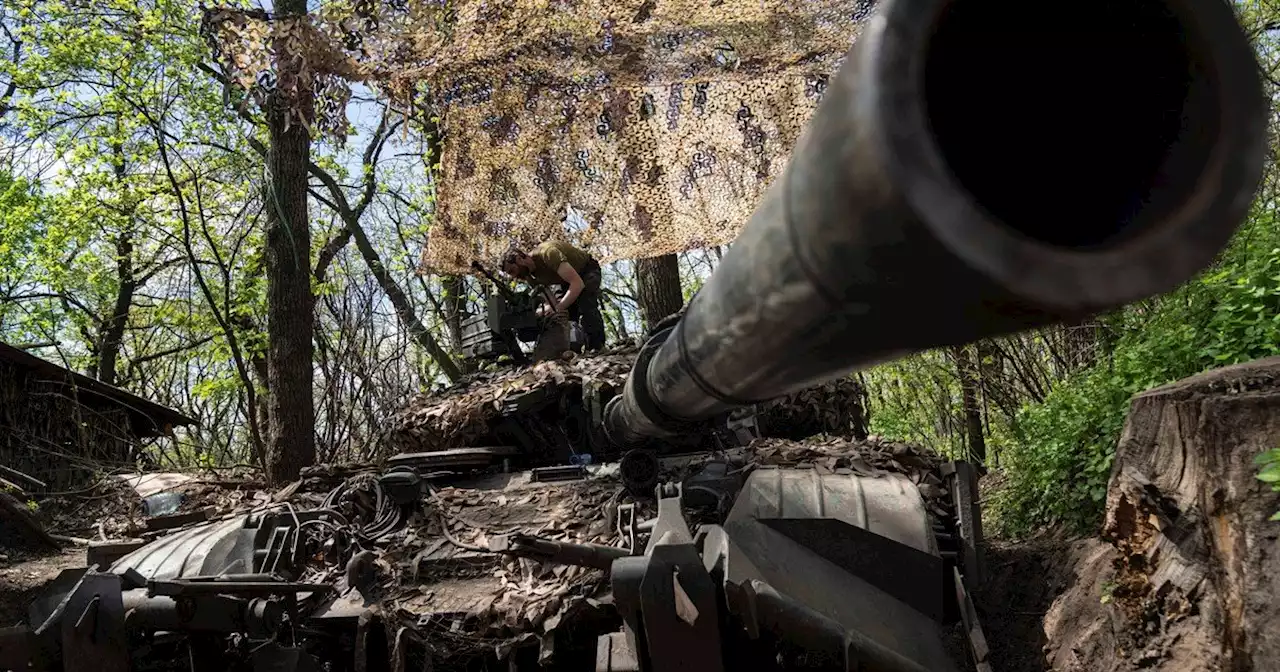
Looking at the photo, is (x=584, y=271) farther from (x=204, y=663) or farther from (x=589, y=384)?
(x=204, y=663)

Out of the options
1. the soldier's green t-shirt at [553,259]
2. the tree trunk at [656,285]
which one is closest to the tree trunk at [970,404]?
the tree trunk at [656,285]

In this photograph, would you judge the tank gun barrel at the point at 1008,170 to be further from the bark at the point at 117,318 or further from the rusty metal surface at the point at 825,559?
the bark at the point at 117,318

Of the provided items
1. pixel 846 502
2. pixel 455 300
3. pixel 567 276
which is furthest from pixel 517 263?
pixel 455 300

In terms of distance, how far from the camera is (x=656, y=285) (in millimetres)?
11539

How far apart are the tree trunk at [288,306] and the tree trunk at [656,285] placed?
152 inches

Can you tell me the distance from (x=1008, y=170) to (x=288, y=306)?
35.5ft

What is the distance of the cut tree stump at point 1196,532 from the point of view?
9.53 feet

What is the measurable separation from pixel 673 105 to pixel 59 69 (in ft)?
43.9

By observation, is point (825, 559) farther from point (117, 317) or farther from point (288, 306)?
point (117, 317)

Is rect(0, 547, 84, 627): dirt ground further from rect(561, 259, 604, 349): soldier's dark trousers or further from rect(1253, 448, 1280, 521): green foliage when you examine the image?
rect(1253, 448, 1280, 521): green foliage

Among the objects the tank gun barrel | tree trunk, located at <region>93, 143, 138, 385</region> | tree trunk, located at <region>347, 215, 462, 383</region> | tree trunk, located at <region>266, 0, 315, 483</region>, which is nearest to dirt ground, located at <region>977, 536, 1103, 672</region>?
the tank gun barrel

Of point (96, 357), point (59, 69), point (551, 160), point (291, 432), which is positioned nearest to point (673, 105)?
point (551, 160)

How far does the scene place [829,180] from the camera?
1.09 m

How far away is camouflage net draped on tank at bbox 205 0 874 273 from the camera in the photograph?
7680mm
